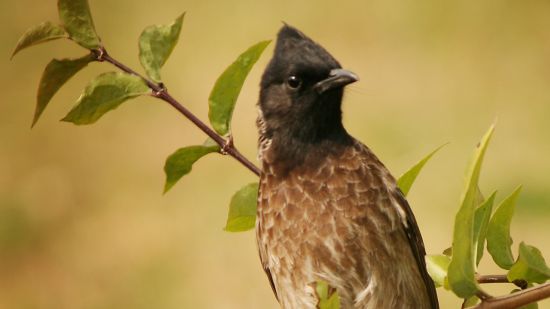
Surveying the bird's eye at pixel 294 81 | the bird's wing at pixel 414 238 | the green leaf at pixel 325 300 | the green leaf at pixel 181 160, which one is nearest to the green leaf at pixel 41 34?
→ the green leaf at pixel 181 160

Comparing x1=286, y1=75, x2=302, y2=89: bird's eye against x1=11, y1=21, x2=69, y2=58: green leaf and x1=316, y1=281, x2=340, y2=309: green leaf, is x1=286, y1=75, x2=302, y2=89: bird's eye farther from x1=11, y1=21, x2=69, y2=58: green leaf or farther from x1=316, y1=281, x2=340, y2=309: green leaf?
x1=316, y1=281, x2=340, y2=309: green leaf

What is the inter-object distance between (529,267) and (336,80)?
2.97 ft

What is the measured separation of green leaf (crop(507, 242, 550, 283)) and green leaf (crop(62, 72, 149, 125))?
802 mm

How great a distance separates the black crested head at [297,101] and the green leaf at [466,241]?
0.93m

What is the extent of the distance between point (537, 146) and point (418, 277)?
13.2 ft

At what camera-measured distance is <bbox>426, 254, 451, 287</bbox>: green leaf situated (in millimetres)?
1587

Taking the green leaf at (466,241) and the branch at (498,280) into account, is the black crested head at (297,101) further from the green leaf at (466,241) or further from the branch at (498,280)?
the green leaf at (466,241)

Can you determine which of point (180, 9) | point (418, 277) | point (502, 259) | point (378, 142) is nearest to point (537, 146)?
point (378, 142)

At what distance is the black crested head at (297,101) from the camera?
94.0 inches

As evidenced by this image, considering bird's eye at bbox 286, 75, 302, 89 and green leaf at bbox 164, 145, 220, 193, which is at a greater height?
bird's eye at bbox 286, 75, 302, 89

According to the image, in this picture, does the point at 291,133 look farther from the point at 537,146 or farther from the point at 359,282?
the point at 537,146

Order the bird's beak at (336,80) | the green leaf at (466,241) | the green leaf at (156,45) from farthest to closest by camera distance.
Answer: the bird's beak at (336,80), the green leaf at (156,45), the green leaf at (466,241)

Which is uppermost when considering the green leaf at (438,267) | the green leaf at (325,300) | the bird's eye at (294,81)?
the bird's eye at (294,81)

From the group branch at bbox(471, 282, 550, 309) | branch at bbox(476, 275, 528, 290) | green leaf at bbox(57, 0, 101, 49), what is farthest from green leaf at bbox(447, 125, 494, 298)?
green leaf at bbox(57, 0, 101, 49)
